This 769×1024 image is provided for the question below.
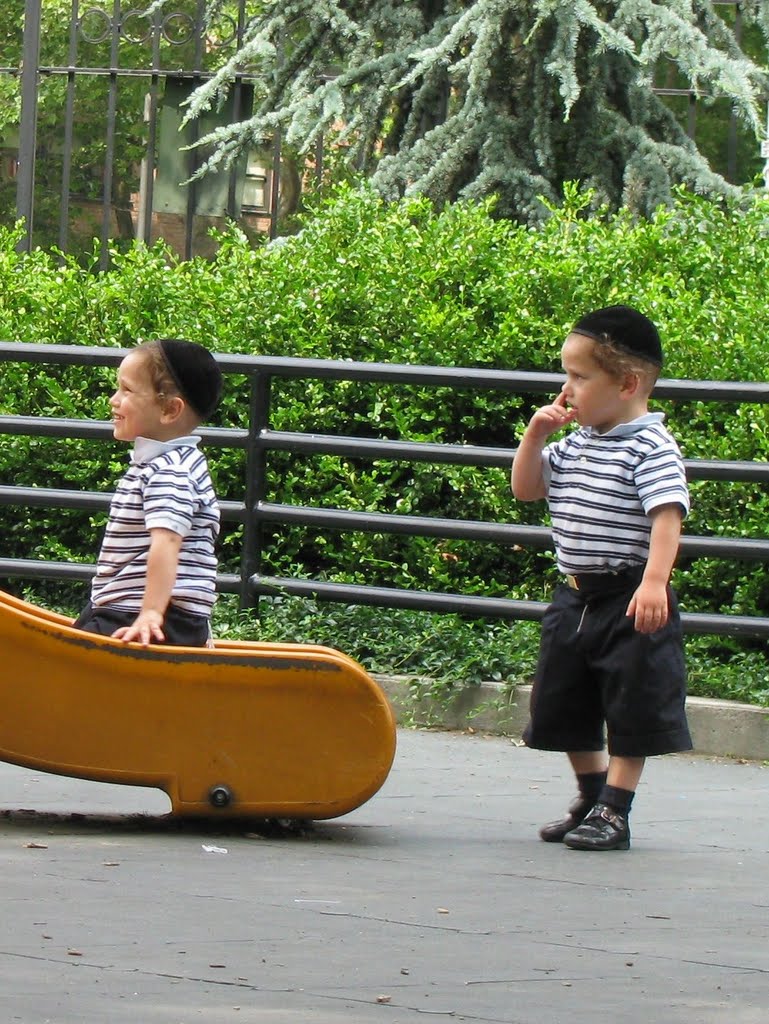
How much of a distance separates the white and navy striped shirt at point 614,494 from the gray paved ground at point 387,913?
2.72 ft

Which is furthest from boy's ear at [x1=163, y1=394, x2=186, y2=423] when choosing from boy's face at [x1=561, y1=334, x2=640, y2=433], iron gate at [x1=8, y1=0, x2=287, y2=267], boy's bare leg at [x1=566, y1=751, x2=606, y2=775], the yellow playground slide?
iron gate at [x1=8, y1=0, x2=287, y2=267]

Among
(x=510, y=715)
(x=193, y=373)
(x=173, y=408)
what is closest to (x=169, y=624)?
(x=173, y=408)

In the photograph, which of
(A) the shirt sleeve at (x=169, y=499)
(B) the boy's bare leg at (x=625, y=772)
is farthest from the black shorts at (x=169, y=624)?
(B) the boy's bare leg at (x=625, y=772)

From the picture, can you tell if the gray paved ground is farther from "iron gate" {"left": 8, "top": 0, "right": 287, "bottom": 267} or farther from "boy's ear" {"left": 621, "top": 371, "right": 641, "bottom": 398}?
"iron gate" {"left": 8, "top": 0, "right": 287, "bottom": 267}

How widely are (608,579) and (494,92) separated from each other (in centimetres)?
672

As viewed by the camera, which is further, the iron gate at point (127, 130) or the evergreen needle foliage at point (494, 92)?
the iron gate at point (127, 130)

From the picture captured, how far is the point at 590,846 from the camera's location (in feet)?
16.1

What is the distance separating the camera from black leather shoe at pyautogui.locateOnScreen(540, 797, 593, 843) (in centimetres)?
508

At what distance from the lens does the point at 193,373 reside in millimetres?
5035

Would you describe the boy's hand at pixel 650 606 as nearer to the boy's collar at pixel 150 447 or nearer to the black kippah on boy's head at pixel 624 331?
the black kippah on boy's head at pixel 624 331

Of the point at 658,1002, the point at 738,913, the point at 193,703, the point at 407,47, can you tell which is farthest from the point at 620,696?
the point at 407,47

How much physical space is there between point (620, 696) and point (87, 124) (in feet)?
70.3

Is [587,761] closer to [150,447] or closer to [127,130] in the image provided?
[150,447]

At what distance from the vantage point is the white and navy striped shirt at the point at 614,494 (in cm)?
486
